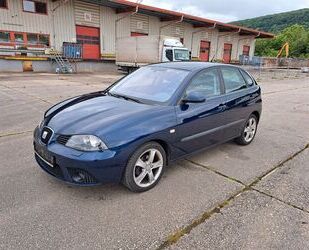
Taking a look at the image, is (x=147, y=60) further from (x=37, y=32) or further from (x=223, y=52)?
(x=223, y=52)

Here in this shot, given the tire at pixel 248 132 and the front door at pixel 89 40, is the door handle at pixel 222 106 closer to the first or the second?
the tire at pixel 248 132

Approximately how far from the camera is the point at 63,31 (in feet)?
69.3

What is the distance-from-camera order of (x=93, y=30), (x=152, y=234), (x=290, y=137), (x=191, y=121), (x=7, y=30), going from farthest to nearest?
1. (x=93, y=30)
2. (x=7, y=30)
3. (x=290, y=137)
4. (x=191, y=121)
5. (x=152, y=234)

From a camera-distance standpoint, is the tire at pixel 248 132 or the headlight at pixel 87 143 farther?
the tire at pixel 248 132

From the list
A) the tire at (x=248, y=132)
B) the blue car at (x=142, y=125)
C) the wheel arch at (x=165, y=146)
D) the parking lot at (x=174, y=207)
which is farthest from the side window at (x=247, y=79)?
the wheel arch at (x=165, y=146)

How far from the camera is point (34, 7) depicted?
19.5m

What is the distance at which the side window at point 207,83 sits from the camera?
3917 millimetres

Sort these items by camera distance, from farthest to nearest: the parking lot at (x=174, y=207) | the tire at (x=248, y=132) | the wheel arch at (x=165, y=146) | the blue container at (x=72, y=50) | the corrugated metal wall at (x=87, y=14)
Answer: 1. the corrugated metal wall at (x=87, y=14)
2. the blue container at (x=72, y=50)
3. the tire at (x=248, y=132)
4. the wheel arch at (x=165, y=146)
5. the parking lot at (x=174, y=207)

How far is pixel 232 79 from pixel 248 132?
112 centimetres

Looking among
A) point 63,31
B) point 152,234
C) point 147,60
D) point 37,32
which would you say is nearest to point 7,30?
point 37,32

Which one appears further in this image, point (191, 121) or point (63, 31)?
point (63, 31)

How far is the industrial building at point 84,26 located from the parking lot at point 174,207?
17208 mm

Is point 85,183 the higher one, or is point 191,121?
point 191,121

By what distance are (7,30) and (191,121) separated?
1919 cm
